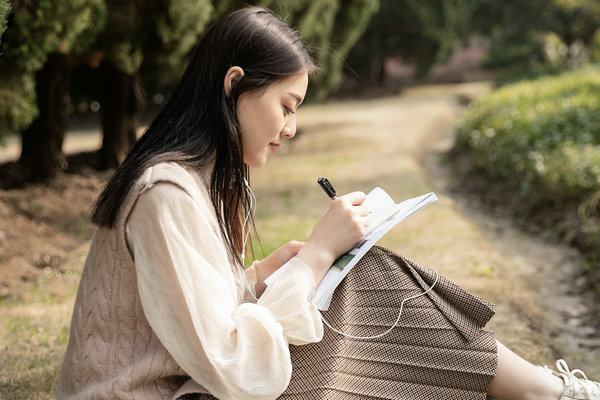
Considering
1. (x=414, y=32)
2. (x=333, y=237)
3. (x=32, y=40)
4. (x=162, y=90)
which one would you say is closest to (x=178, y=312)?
(x=333, y=237)

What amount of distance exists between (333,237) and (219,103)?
409mm

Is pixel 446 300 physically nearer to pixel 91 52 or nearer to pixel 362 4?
pixel 91 52

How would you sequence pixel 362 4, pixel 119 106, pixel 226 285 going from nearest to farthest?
pixel 226 285 → pixel 119 106 → pixel 362 4

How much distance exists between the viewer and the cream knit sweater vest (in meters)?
1.50

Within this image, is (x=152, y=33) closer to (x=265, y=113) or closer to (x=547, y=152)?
(x=547, y=152)

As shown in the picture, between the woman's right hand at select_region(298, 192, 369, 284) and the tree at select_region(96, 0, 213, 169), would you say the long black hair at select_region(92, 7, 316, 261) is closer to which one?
the woman's right hand at select_region(298, 192, 369, 284)

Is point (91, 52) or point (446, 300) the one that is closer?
point (446, 300)

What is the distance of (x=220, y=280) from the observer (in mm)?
1452

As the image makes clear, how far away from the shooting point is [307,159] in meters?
9.07

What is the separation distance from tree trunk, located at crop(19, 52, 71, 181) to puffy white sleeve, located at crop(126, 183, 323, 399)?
4.46 meters

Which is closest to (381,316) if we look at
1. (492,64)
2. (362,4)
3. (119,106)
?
(119,106)

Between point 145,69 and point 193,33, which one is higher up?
point 193,33

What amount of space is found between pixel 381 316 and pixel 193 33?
394 cm

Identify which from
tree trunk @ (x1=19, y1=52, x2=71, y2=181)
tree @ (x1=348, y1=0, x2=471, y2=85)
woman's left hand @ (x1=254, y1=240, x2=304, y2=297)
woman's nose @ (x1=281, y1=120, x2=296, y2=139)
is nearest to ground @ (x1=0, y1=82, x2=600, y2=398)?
tree trunk @ (x1=19, y1=52, x2=71, y2=181)
